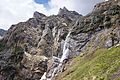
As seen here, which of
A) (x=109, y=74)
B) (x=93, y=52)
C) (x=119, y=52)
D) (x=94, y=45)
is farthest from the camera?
(x=94, y=45)

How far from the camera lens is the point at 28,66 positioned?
14450 cm

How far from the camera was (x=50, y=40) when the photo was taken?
157750mm

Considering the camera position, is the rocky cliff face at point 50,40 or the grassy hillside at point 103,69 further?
the rocky cliff face at point 50,40

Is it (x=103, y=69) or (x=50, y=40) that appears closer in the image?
(x=103, y=69)

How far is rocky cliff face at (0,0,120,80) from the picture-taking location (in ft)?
335

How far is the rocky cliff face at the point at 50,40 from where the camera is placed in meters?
102

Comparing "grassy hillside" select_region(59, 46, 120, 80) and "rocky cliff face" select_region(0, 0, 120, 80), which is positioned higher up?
"rocky cliff face" select_region(0, 0, 120, 80)

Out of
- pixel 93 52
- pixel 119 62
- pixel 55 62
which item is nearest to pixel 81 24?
pixel 55 62

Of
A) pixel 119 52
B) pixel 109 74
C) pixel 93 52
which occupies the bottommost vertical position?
pixel 109 74

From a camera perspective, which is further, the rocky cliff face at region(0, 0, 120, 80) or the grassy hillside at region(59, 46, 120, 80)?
the rocky cliff face at region(0, 0, 120, 80)

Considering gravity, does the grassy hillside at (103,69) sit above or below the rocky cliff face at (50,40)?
below

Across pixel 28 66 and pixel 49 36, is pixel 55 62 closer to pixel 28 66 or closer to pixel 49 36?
pixel 28 66

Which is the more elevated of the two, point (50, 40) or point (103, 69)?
point (50, 40)

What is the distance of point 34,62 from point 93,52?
58.8 meters
